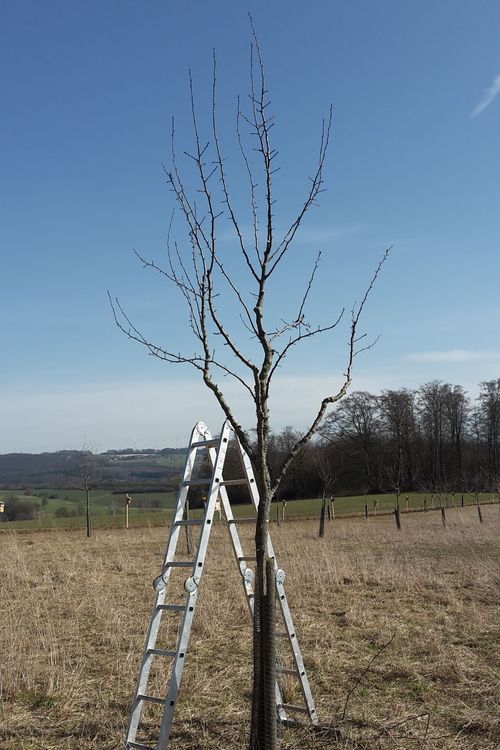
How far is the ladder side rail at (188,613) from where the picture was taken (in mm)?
4016

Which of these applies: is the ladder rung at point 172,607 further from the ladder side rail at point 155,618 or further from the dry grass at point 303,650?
the dry grass at point 303,650

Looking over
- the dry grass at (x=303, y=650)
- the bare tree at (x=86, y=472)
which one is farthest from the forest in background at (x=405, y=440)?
the dry grass at (x=303, y=650)

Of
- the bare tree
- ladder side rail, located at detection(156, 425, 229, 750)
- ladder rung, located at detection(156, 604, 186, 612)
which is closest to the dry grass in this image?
ladder side rail, located at detection(156, 425, 229, 750)

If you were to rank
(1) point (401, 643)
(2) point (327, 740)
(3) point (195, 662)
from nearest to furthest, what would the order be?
(2) point (327, 740), (3) point (195, 662), (1) point (401, 643)

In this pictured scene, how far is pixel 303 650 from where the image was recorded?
704cm

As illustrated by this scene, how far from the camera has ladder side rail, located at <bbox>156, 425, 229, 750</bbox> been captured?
4.02 m

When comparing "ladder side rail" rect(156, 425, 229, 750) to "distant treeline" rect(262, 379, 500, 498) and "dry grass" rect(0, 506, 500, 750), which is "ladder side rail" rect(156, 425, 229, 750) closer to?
"dry grass" rect(0, 506, 500, 750)

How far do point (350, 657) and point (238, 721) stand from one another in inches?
80.4

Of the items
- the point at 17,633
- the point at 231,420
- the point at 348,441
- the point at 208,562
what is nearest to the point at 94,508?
the point at 348,441

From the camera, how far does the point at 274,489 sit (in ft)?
13.7

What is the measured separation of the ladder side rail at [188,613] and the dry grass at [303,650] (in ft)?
2.18

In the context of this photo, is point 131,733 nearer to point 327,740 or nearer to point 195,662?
point 327,740

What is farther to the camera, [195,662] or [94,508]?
[94,508]

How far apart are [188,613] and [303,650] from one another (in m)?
3.29
